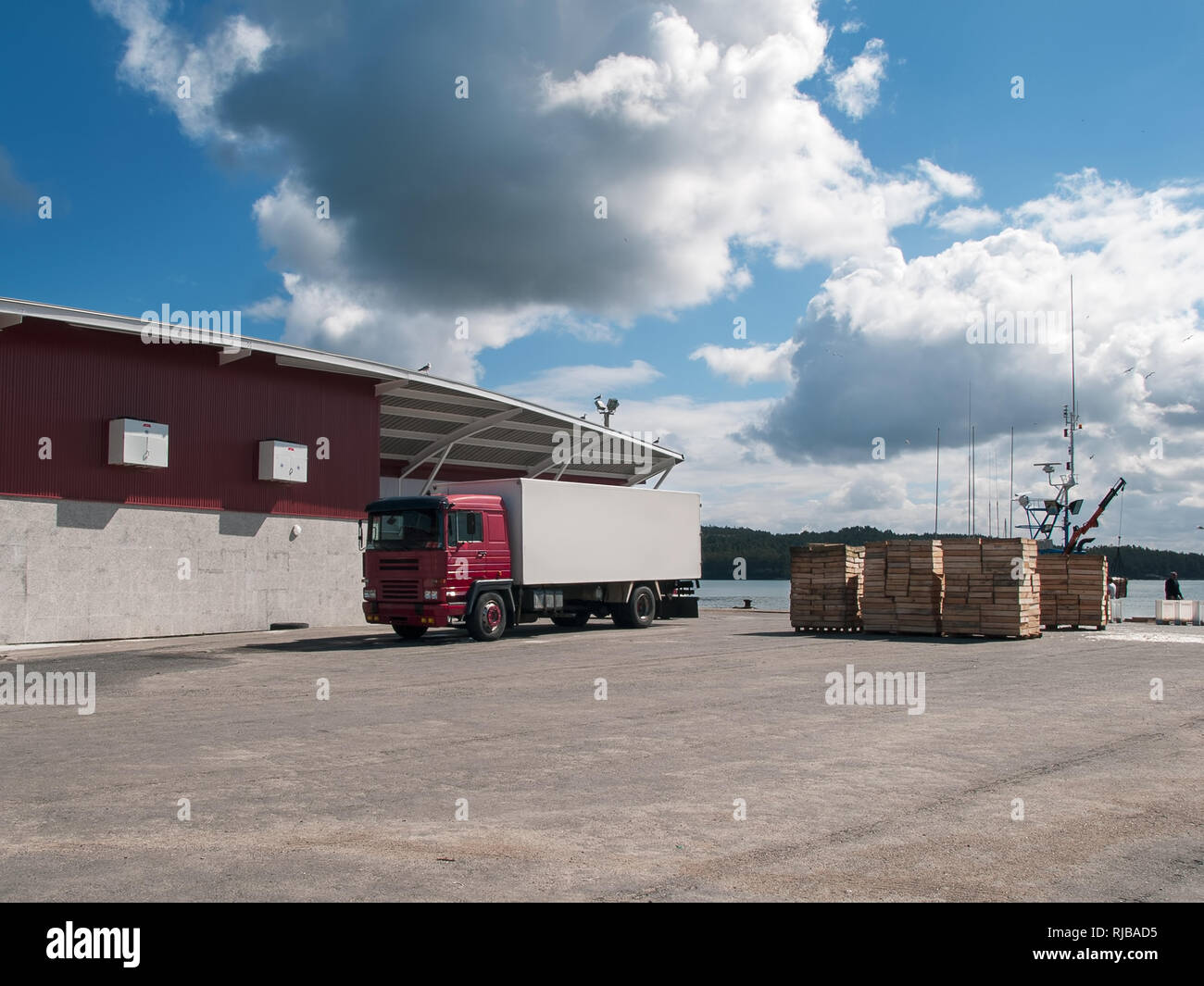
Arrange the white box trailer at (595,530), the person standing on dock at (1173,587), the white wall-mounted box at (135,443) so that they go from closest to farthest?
the white wall-mounted box at (135,443) → the white box trailer at (595,530) → the person standing on dock at (1173,587)

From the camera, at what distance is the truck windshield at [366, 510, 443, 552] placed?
71.3 ft

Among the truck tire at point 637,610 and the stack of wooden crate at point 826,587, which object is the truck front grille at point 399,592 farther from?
the stack of wooden crate at point 826,587

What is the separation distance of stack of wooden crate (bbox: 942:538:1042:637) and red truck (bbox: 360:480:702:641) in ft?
26.0

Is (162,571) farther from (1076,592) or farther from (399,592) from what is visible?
(1076,592)

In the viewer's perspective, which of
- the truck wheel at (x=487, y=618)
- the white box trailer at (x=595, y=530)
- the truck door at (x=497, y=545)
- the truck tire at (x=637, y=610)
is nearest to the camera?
the truck wheel at (x=487, y=618)

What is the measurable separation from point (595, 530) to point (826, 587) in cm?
621

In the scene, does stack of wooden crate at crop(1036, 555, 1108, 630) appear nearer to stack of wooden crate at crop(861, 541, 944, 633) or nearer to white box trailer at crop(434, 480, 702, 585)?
stack of wooden crate at crop(861, 541, 944, 633)

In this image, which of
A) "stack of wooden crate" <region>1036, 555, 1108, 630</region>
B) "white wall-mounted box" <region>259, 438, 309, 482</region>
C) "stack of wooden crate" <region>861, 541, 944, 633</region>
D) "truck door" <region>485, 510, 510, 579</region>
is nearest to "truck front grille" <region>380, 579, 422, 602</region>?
"truck door" <region>485, 510, 510, 579</region>

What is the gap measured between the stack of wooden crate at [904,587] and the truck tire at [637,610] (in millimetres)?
5942

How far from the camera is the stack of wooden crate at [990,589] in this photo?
23.3 m

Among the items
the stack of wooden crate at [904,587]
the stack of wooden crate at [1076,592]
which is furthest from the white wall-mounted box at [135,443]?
the stack of wooden crate at [1076,592]

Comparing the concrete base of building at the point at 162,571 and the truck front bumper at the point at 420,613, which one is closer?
the truck front bumper at the point at 420,613

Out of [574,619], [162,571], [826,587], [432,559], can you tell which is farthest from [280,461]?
[826,587]
